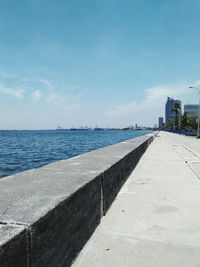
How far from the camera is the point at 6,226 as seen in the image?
7.49ft

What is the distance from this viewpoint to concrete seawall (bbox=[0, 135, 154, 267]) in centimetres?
227

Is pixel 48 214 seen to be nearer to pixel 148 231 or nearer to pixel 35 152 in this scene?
pixel 148 231

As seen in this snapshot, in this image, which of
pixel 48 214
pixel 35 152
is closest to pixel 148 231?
pixel 48 214

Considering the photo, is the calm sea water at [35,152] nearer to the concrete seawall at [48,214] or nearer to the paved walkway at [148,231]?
the paved walkway at [148,231]

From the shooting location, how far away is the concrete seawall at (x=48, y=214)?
7.43 ft

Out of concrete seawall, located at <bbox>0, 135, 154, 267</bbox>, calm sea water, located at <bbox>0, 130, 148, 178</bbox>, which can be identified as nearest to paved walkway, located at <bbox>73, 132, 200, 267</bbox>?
concrete seawall, located at <bbox>0, 135, 154, 267</bbox>

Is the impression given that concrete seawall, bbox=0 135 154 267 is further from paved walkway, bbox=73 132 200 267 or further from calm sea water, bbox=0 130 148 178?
calm sea water, bbox=0 130 148 178

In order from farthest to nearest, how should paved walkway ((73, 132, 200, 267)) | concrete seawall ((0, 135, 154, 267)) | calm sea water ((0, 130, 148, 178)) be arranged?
calm sea water ((0, 130, 148, 178))
paved walkway ((73, 132, 200, 267))
concrete seawall ((0, 135, 154, 267))

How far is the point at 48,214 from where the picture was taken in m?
2.69

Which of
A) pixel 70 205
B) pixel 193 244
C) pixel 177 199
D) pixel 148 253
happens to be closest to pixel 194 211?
pixel 177 199

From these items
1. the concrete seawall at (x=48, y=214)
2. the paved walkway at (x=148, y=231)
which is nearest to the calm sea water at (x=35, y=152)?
the paved walkway at (x=148, y=231)

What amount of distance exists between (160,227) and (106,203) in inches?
42.6

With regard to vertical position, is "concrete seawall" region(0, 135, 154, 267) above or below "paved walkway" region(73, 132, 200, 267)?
above

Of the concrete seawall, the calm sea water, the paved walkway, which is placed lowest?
the calm sea water
